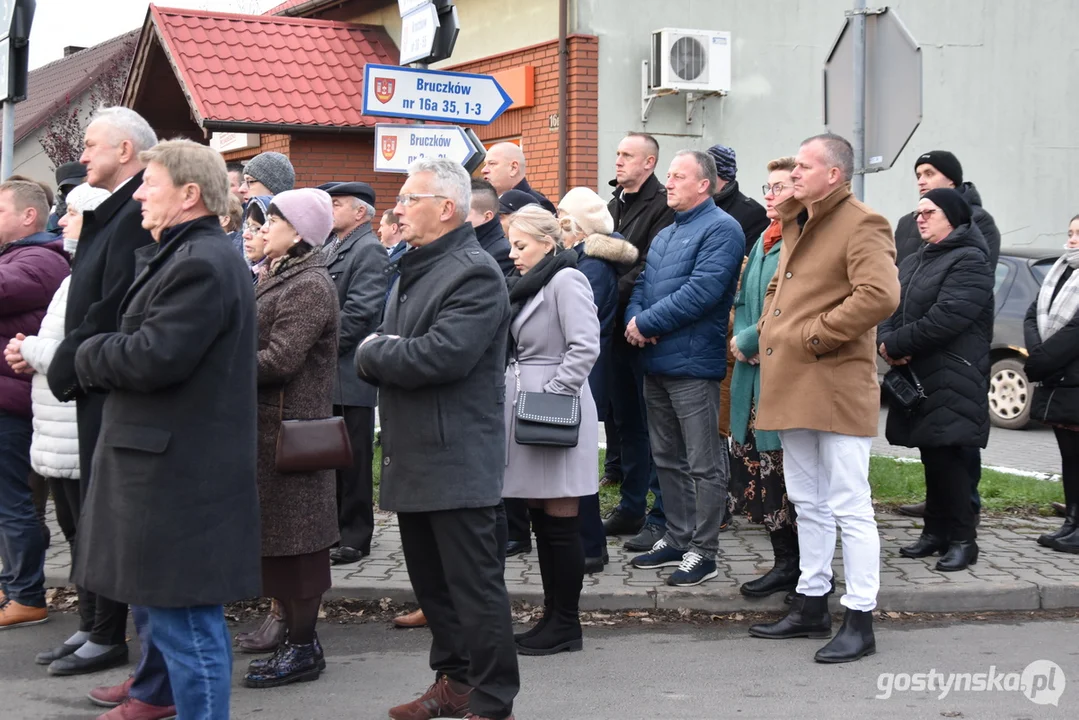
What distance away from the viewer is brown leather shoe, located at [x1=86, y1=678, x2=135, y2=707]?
490 cm

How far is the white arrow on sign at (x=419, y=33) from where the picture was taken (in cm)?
802

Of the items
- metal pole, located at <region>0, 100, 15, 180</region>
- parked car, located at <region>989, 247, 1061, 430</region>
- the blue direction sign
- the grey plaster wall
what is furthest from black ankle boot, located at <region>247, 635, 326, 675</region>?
the grey plaster wall

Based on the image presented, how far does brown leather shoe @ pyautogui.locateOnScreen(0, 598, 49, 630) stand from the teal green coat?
355 cm

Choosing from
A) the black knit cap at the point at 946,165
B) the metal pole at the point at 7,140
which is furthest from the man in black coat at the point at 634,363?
the metal pole at the point at 7,140

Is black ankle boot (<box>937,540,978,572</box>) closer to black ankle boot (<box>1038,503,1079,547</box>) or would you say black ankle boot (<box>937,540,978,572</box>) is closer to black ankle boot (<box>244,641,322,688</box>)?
black ankle boot (<box>1038,503,1079,547</box>)

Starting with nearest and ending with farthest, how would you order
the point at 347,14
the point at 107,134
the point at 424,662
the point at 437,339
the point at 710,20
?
the point at 437,339
the point at 107,134
the point at 424,662
the point at 710,20
the point at 347,14

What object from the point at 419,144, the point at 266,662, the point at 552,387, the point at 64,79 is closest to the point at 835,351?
the point at 552,387

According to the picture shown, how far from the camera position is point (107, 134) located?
4.96 metres

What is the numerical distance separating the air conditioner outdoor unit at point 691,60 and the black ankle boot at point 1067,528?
28.5 feet

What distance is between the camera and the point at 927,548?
277 inches

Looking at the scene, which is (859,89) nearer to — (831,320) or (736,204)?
(736,204)

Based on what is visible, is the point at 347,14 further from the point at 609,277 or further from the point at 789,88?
the point at 609,277

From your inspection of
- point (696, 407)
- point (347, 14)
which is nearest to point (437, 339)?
point (696, 407)

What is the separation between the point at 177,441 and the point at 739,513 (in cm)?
471
